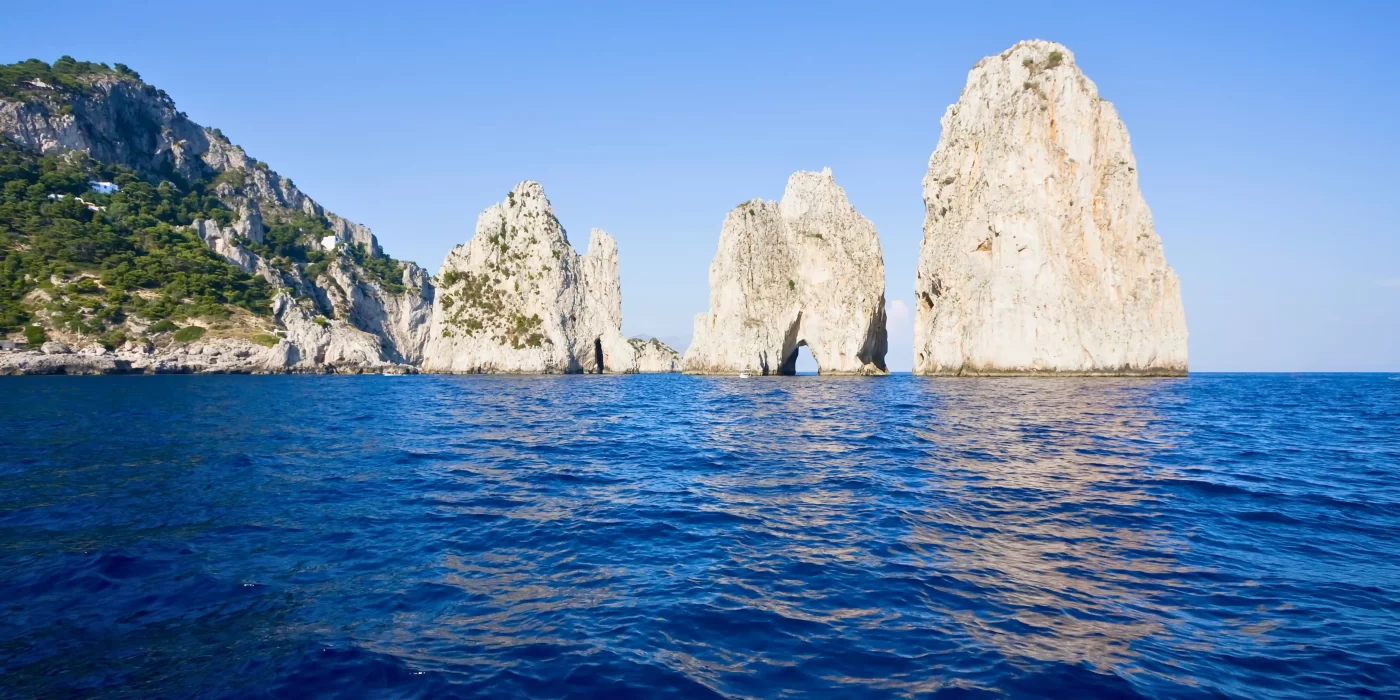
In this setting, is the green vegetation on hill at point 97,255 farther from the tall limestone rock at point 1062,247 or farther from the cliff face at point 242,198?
the tall limestone rock at point 1062,247

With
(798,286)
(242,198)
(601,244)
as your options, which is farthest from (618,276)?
(242,198)

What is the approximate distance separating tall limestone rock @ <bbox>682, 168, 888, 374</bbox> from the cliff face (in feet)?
213

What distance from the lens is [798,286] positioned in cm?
10675

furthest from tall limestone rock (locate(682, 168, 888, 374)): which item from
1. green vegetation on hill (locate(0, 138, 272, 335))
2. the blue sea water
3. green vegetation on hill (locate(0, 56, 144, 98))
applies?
green vegetation on hill (locate(0, 56, 144, 98))

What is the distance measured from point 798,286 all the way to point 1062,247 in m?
40.4

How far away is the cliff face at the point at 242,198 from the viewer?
408 feet

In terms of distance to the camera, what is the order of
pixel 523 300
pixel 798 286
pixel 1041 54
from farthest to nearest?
pixel 523 300, pixel 798 286, pixel 1041 54

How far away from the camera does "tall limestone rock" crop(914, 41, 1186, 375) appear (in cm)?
7575

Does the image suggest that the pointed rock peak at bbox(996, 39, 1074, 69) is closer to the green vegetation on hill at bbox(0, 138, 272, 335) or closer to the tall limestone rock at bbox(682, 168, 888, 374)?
the tall limestone rock at bbox(682, 168, 888, 374)

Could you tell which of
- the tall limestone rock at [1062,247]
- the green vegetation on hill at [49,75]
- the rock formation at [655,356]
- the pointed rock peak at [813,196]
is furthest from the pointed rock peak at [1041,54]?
Result: the green vegetation on hill at [49,75]

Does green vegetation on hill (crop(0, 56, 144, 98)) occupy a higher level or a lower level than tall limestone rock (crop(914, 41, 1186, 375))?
higher

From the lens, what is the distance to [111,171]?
130875 mm

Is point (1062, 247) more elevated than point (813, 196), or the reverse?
point (813, 196)

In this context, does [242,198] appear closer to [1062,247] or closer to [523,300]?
[523,300]
